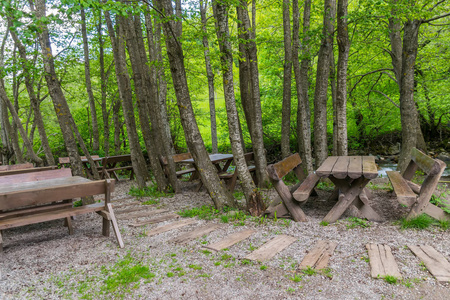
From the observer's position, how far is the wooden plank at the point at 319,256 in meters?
3.22

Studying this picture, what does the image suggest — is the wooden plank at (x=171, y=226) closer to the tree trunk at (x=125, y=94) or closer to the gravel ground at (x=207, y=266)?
the gravel ground at (x=207, y=266)

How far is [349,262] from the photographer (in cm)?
327

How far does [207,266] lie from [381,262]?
1.78m

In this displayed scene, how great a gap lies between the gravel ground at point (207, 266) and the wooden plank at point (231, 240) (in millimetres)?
108

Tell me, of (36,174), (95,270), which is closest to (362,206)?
(95,270)

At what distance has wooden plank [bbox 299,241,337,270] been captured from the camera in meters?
3.22

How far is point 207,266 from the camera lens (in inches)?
132

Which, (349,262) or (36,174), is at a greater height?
(36,174)

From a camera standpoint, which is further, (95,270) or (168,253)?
(168,253)

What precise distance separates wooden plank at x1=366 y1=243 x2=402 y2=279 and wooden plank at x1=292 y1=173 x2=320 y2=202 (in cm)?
108

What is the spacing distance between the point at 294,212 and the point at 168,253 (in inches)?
79.6

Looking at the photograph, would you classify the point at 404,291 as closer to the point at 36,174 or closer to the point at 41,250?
the point at 41,250

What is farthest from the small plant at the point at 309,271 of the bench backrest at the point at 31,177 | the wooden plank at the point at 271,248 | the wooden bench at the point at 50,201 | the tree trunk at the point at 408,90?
the tree trunk at the point at 408,90

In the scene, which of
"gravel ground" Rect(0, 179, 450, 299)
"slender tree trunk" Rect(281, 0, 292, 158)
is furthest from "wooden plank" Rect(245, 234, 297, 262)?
"slender tree trunk" Rect(281, 0, 292, 158)
